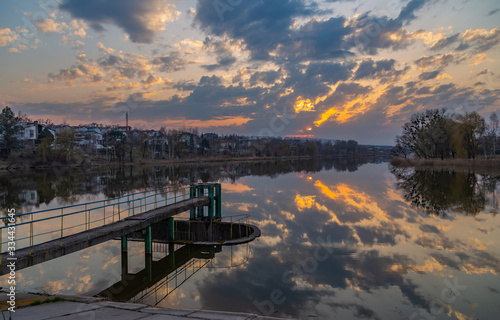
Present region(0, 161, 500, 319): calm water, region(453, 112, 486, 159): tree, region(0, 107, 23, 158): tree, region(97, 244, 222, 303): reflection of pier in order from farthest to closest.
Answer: region(0, 107, 23, 158): tree < region(453, 112, 486, 159): tree < region(97, 244, 222, 303): reflection of pier < region(0, 161, 500, 319): calm water

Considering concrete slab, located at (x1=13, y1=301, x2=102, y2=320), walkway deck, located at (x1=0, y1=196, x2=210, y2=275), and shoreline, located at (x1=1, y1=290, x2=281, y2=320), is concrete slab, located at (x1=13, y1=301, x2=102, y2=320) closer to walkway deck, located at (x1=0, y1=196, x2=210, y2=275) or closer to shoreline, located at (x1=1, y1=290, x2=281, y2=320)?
shoreline, located at (x1=1, y1=290, x2=281, y2=320)

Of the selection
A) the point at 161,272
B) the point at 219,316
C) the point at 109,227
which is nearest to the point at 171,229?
the point at 161,272

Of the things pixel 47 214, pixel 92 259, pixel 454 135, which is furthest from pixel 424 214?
pixel 454 135

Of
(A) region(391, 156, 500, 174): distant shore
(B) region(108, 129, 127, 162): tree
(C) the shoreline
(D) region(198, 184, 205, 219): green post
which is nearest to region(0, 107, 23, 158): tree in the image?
(B) region(108, 129, 127, 162): tree

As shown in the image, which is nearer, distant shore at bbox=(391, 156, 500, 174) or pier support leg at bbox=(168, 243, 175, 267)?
pier support leg at bbox=(168, 243, 175, 267)

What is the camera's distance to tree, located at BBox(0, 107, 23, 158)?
7181 cm

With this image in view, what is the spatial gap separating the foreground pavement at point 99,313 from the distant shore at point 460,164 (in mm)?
59249

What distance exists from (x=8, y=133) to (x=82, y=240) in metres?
79.1

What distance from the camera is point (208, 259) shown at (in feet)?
48.3

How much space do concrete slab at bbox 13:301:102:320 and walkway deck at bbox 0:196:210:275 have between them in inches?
60.2

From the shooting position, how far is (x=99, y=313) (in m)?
7.25

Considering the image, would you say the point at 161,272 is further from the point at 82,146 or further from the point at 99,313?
the point at 82,146

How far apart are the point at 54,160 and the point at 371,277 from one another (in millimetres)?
81024

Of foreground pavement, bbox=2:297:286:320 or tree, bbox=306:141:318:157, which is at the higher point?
tree, bbox=306:141:318:157
